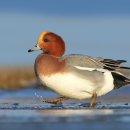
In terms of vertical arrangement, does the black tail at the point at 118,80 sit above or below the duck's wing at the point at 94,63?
below

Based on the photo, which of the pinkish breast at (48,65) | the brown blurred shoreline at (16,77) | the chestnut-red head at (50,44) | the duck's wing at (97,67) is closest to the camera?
the pinkish breast at (48,65)

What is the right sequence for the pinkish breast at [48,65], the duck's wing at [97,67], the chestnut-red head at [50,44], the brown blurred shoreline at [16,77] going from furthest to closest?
the brown blurred shoreline at [16,77], the chestnut-red head at [50,44], the duck's wing at [97,67], the pinkish breast at [48,65]

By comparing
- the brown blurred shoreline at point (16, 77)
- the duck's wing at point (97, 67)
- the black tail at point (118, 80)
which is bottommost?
the brown blurred shoreline at point (16, 77)

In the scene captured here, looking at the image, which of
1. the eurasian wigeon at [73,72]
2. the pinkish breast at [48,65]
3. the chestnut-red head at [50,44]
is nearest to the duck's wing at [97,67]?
the eurasian wigeon at [73,72]

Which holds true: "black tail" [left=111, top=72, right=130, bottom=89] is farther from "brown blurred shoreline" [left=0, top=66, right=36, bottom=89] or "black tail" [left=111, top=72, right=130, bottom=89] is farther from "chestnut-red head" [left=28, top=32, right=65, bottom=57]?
"brown blurred shoreline" [left=0, top=66, right=36, bottom=89]

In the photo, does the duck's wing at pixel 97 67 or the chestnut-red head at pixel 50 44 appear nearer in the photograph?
the duck's wing at pixel 97 67

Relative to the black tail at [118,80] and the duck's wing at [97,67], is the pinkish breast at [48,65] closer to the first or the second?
the duck's wing at [97,67]

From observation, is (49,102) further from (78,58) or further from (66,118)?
(66,118)

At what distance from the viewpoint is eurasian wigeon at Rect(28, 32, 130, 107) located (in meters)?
10.4

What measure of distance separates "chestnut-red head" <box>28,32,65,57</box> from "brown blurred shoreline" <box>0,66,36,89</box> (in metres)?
4.63

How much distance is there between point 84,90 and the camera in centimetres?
1059

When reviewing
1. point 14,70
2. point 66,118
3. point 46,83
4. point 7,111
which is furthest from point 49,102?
point 14,70

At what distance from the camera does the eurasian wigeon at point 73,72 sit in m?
10.4

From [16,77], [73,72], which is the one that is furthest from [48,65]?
[16,77]
